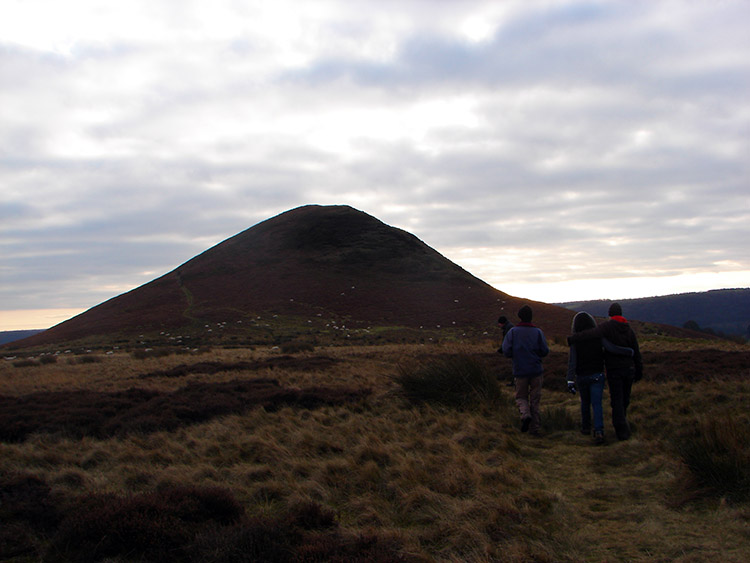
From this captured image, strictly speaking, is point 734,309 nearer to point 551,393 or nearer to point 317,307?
point 317,307

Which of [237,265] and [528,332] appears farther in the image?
[237,265]

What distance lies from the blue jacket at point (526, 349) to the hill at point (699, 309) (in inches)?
5214

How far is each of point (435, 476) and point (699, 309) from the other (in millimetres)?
167954

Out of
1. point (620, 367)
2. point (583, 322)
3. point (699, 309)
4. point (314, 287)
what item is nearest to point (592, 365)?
point (620, 367)

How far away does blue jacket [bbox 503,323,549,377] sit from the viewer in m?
7.49

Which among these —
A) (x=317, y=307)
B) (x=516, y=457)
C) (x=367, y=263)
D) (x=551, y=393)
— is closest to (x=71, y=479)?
(x=516, y=457)

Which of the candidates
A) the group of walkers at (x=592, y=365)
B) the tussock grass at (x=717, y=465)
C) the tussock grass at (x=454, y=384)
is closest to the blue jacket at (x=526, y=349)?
the group of walkers at (x=592, y=365)

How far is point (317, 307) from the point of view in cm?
5566

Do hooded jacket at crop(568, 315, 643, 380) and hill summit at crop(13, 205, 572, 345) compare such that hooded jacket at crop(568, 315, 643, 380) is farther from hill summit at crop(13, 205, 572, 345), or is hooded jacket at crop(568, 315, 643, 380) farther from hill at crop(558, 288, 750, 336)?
hill at crop(558, 288, 750, 336)

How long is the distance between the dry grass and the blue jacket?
0.98 meters

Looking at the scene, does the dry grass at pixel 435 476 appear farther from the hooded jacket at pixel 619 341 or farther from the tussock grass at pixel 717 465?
the hooded jacket at pixel 619 341

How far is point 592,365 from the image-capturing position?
694 cm

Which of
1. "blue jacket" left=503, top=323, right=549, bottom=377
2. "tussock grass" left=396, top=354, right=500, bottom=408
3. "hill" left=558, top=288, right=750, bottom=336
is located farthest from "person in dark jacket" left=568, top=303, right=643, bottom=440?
"hill" left=558, top=288, right=750, bottom=336

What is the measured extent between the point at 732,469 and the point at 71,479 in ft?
22.7
